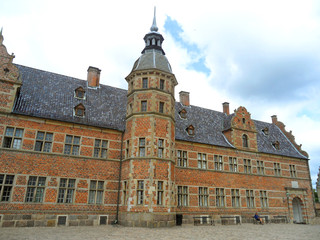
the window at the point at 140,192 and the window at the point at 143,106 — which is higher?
the window at the point at 143,106

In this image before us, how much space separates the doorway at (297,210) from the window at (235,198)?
905cm

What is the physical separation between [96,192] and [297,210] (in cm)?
2369

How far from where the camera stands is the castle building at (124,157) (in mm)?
17250

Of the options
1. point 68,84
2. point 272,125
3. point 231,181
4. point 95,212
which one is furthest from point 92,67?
point 272,125

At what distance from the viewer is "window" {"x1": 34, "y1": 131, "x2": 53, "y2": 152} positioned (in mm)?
17984

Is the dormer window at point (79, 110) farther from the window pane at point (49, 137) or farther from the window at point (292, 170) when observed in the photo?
the window at point (292, 170)

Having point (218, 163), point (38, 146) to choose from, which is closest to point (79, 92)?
point (38, 146)

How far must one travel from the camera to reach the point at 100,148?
2005 cm

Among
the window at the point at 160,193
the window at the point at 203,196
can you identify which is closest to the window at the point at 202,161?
the window at the point at 203,196

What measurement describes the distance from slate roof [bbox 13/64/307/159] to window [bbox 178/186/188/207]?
180 inches

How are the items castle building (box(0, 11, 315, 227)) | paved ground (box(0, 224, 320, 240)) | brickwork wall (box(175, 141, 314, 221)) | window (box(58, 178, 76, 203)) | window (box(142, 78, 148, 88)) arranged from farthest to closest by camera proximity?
brickwork wall (box(175, 141, 314, 221)) → window (box(142, 78, 148, 88)) → window (box(58, 178, 76, 203)) → castle building (box(0, 11, 315, 227)) → paved ground (box(0, 224, 320, 240))

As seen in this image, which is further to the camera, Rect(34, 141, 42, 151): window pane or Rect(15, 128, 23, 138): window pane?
Rect(34, 141, 42, 151): window pane

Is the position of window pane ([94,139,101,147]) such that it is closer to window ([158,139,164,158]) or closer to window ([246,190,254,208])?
window ([158,139,164,158])

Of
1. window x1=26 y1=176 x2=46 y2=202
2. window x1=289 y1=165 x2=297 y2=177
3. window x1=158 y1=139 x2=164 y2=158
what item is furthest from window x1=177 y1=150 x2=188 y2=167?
window x1=289 y1=165 x2=297 y2=177
